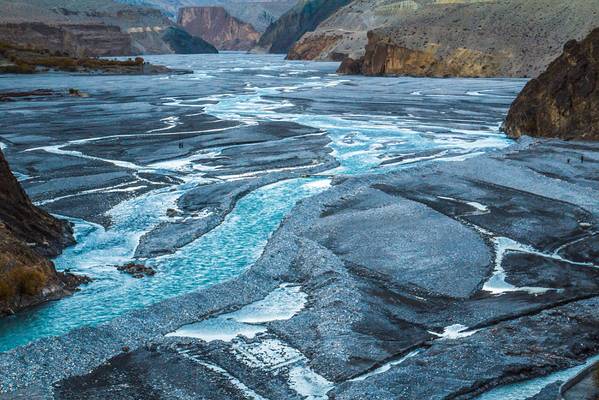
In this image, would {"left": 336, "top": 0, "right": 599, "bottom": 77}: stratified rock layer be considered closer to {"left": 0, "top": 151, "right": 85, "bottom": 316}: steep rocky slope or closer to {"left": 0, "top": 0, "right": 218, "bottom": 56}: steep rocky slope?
{"left": 0, "top": 0, "right": 218, "bottom": 56}: steep rocky slope

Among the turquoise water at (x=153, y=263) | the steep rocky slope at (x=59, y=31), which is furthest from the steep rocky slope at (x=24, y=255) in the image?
the steep rocky slope at (x=59, y=31)

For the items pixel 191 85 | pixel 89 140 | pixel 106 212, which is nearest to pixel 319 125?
pixel 89 140

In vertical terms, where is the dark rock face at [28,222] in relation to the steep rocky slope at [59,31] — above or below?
below

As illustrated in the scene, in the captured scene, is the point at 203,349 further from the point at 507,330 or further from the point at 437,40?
the point at 437,40

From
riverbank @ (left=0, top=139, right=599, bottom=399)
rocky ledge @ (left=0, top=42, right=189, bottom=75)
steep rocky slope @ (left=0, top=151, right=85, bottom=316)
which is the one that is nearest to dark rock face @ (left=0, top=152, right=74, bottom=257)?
steep rocky slope @ (left=0, top=151, right=85, bottom=316)

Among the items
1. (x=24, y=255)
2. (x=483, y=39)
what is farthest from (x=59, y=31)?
(x=24, y=255)

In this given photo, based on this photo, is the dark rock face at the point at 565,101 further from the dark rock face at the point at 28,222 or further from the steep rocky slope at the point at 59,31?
the steep rocky slope at the point at 59,31
